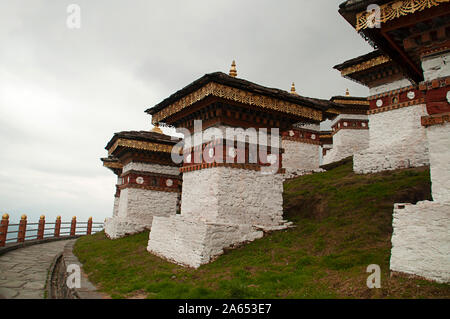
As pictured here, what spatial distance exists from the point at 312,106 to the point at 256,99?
210 cm

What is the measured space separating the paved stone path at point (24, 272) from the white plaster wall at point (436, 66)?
8.79m

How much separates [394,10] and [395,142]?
879cm

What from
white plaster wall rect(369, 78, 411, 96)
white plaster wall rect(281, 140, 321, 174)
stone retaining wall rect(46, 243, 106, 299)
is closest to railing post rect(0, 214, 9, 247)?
stone retaining wall rect(46, 243, 106, 299)

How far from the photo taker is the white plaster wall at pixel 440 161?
15.6ft

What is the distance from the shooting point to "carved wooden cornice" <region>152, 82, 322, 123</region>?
7.75 meters

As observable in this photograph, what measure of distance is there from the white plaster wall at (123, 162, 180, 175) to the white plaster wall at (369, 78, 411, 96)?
31.3 feet

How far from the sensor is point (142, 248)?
10.3 meters

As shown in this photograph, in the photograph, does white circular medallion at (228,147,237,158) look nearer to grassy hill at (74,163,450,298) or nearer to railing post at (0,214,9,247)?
grassy hill at (74,163,450,298)

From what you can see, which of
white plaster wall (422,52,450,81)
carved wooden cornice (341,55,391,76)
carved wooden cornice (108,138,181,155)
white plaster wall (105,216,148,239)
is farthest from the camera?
white plaster wall (105,216,148,239)

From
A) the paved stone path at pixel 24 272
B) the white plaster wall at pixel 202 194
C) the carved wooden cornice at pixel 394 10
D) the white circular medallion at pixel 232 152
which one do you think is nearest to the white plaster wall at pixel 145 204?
the paved stone path at pixel 24 272

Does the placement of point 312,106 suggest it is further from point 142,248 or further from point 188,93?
point 142,248

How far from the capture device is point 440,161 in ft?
16.0
